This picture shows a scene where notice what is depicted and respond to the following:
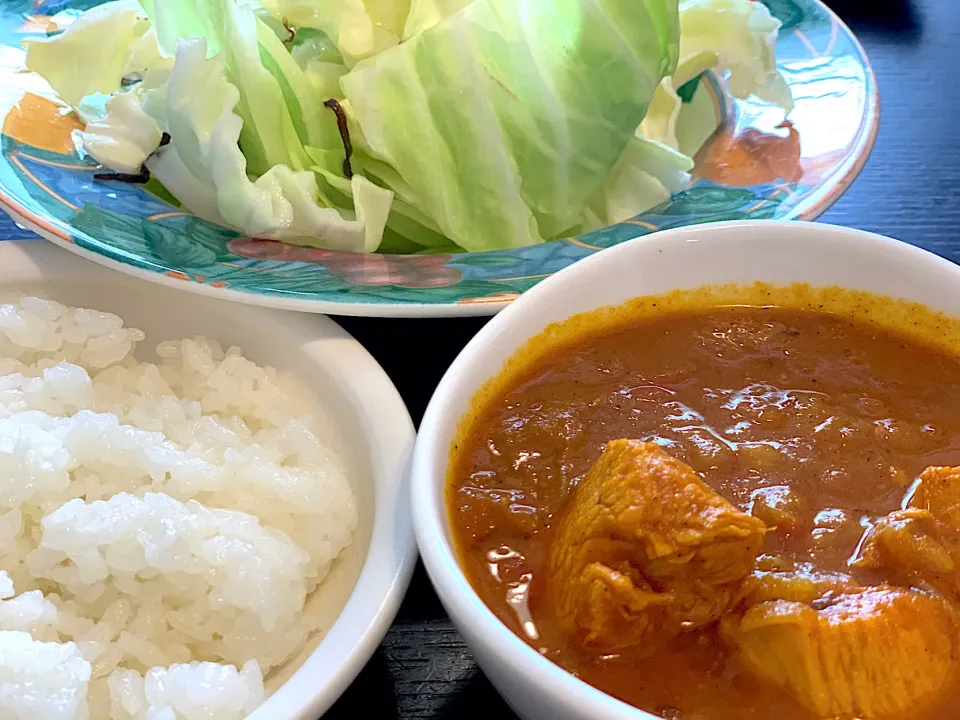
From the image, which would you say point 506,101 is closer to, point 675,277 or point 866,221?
point 675,277

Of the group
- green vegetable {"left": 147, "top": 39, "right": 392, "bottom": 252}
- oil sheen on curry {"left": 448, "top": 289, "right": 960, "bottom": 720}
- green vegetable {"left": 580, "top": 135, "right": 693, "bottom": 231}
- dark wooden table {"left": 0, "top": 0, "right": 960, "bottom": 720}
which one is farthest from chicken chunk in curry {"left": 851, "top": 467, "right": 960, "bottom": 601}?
green vegetable {"left": 147, "top": 39, "right": 392, "bottom": 252}

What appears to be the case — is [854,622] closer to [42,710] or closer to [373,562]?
[373,562]

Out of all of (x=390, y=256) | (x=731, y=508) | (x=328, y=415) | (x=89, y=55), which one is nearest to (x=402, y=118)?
(x=390, y=256)

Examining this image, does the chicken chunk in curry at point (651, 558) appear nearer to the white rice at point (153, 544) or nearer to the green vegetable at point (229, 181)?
the white rice at point (153, 544)

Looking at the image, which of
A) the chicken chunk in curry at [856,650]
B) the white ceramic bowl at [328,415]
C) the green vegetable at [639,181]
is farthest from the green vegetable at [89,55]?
the chicken chunk in curry at [856,650]

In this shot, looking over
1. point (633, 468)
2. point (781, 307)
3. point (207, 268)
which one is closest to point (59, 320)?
point (207, 268)

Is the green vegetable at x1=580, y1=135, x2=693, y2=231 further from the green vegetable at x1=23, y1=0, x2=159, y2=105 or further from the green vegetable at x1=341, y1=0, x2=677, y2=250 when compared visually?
the green vegetable at x1=23, y1=0, x2=159, y2=105
